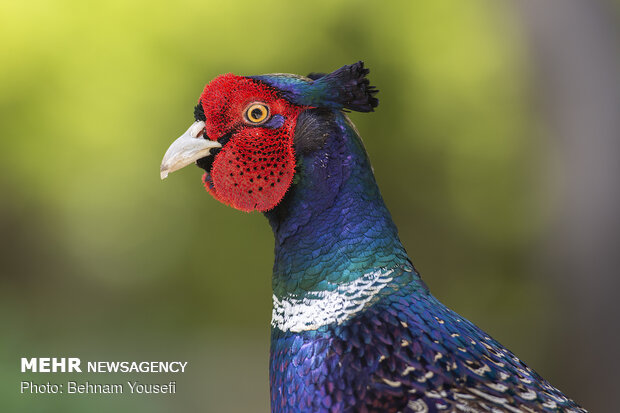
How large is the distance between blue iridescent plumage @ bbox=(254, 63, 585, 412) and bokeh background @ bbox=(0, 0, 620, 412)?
10.4 feet

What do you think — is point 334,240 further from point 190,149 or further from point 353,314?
point 190,149

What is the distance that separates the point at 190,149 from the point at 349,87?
0.50 metres

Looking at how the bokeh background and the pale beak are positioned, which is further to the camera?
the bokeh background

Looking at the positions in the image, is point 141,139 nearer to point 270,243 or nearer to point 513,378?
point 270,243

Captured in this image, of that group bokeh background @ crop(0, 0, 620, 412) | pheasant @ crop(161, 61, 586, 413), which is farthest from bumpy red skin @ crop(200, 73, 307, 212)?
bokeh background @ crop(0, 0, 620, 412)

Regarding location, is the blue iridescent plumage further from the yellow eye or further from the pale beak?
the pale beak

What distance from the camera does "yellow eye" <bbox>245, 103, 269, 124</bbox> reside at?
1919mm

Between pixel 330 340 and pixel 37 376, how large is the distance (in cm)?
355

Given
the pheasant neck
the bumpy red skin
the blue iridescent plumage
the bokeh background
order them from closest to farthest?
the blue iridescent plumage
the pheasant neck
the bumpy red skin
the bokeh background

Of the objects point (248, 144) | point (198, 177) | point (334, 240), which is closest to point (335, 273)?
point (334, 240)

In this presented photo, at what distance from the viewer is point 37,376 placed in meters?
4.57

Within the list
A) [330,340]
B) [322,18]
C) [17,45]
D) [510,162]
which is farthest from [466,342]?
[17,45]

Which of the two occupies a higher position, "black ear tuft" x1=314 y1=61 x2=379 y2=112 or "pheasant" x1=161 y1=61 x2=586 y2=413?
"black ear tuft" x1=314 y1=61 x2=379 y2=112

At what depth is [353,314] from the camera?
1752 millimetres
